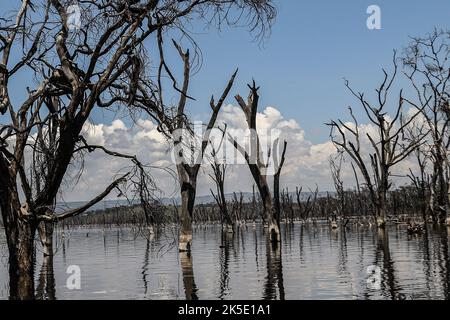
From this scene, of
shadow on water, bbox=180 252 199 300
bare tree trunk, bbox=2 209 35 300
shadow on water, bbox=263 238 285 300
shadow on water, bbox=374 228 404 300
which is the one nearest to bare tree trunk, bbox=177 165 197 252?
shadow on water, bbox=180 252 199 300

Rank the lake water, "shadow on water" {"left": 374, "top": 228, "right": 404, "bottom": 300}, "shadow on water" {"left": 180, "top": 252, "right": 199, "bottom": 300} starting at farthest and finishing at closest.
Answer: "shadow on water" {"left": 180, "top": 252, "right": 199, "bottom": 300}
the lake water
"shadow on water" {"left": 374, "top": 228, "right": 404, "bottom": 300}

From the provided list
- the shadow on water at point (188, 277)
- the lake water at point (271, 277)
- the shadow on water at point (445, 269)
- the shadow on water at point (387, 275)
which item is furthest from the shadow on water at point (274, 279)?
the shadow on water at point (445, 269)

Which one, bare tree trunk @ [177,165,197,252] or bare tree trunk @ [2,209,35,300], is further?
bare tree trunk @ [177,165,197,252]

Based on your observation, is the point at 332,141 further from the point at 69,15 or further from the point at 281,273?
the point at 69,15

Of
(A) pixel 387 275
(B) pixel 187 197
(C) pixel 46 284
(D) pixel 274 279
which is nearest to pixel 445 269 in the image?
(A) pixel 387 275

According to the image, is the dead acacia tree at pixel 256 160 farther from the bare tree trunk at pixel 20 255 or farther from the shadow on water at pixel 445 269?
the bare tree trunk at pixel 20 255

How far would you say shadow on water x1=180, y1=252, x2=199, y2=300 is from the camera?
12.7m

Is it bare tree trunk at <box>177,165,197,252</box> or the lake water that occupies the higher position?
bare tree trunk at <box>177,165,197,252</box>

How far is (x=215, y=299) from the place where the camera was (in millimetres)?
11469

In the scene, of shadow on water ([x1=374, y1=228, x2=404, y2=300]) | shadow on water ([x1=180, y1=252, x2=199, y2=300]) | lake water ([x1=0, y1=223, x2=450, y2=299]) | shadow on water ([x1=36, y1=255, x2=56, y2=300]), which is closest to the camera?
shadow on water ([x1=374, y1=228, x2=404, y2=300])

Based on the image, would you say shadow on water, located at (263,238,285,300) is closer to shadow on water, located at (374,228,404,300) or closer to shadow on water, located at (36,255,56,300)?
shadow on water, located at (374,228,404,300)
